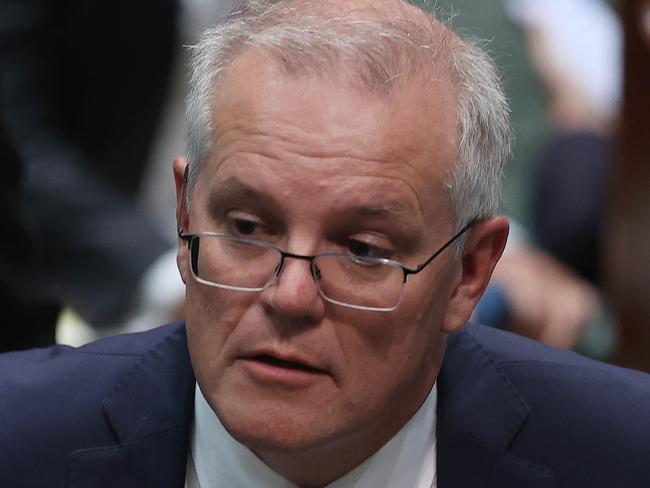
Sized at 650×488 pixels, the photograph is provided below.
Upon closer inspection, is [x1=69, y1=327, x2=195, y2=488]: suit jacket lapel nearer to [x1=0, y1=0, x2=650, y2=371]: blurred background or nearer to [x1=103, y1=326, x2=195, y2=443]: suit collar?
[x1=103, y1=326, x2=195, y2=443]: suit collar

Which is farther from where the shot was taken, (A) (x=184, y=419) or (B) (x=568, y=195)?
(B) (x=568, y=195)

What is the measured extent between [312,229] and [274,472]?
1.69 ft

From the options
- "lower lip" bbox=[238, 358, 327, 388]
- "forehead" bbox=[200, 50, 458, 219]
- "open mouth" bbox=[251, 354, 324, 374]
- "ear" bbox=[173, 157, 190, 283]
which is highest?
"forehead" bbox=[200, 50, 458, 219]

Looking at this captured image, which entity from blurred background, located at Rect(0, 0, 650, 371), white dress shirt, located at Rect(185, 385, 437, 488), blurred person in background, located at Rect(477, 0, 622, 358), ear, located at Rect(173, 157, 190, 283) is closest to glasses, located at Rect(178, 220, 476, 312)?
ear, located at Rect(173, 157, 190, 283)

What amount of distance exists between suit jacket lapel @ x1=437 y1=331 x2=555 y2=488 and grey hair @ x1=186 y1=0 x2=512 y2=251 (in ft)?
1.31

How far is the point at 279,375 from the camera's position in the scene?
9.04ft

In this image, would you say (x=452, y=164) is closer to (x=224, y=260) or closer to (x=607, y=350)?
(x=224, y=260)

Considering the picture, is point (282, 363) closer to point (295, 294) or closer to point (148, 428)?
point (295, 294)

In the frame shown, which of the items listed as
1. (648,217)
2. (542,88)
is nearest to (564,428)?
(648,217)

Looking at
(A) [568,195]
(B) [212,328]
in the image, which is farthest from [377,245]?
(A) [568,195]

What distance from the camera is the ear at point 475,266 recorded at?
10.1 ft

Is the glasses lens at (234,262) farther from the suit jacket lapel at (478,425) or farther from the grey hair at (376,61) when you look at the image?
the suit jacket lapel at (478,425)

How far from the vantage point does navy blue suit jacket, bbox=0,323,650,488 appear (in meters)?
3.10

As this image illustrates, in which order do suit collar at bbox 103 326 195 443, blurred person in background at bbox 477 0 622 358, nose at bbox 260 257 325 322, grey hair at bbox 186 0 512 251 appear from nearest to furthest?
nose at bbox 260 257 325 322 < grey hair at bbox 186 0 512 251 < suit collar at bbox 103 326 195 443 < blurred person in background at bbox 477 0 622 358
